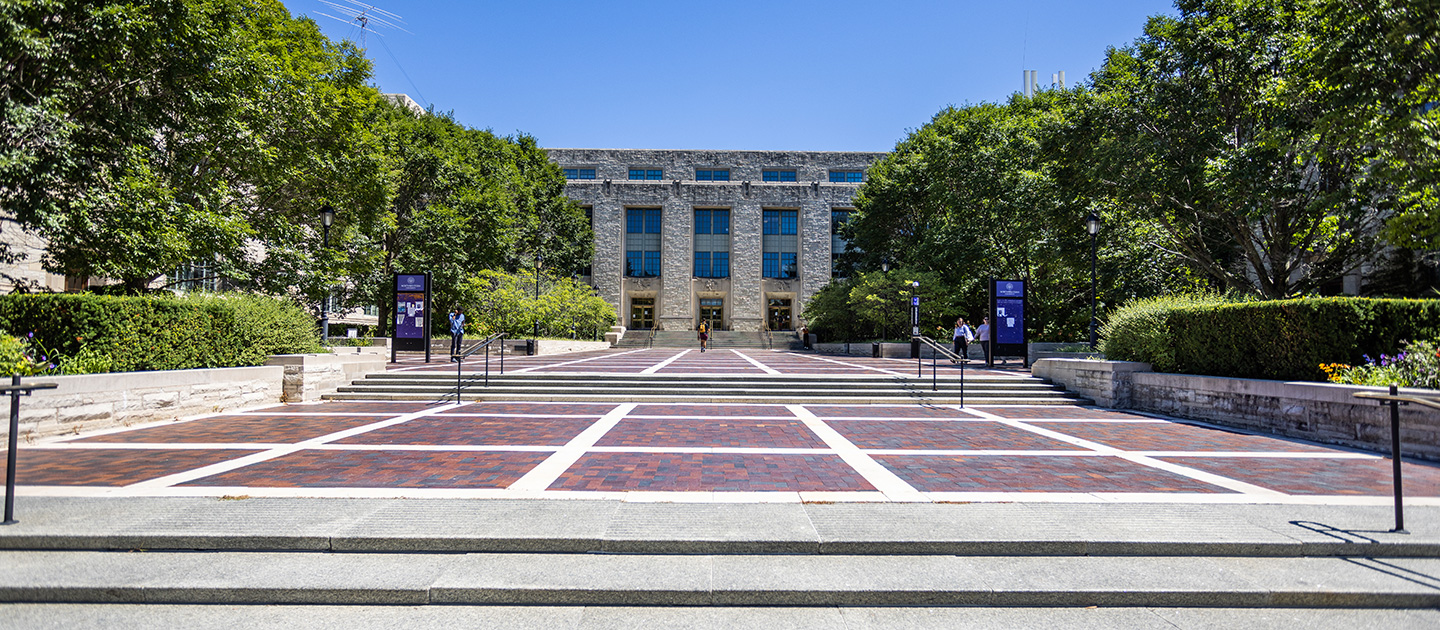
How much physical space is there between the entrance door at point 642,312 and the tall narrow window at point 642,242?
2.27 m

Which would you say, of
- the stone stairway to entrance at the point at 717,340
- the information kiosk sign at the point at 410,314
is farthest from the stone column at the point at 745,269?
the information kiosk sign at the point at 410,314

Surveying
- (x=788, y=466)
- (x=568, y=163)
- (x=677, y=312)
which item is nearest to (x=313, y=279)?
(x=788, y=466)

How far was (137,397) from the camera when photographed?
8.72 m

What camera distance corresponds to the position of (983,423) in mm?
9719

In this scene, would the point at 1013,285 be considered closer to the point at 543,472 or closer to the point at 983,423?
the point at 983,423

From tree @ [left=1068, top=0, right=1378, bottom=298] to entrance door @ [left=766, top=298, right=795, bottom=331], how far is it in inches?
1343

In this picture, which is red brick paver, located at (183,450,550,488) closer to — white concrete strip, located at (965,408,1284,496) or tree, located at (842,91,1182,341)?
white concrete strip, located at (965,408,1284,496)

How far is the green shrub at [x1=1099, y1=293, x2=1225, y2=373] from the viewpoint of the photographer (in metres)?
11.6

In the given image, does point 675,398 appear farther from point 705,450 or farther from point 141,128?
point 141,128

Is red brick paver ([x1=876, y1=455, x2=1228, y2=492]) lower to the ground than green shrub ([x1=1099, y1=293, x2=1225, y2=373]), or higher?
lower

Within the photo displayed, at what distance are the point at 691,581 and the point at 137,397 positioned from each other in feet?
32.1

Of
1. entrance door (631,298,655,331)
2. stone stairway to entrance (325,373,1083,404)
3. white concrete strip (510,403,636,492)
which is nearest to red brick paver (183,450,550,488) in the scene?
white concrete strip (510,403,636,492)

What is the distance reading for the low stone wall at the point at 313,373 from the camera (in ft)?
37.8

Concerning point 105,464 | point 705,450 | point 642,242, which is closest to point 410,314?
point 105,464
